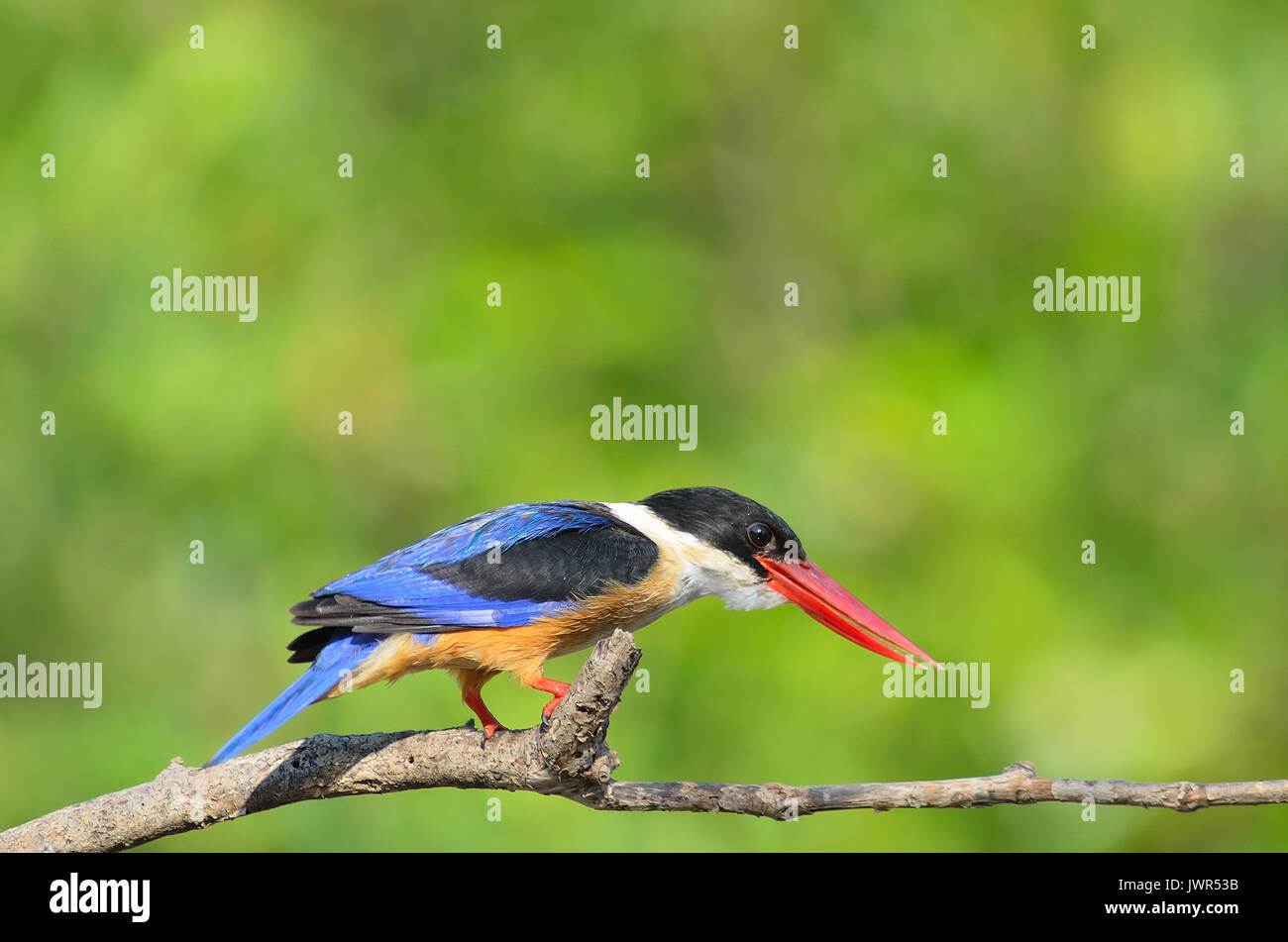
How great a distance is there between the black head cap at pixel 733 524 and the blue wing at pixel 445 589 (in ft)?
0.80

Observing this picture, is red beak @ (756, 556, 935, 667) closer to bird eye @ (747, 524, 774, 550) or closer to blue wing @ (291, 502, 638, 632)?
bird eye @ (747, 524, 774, 550)

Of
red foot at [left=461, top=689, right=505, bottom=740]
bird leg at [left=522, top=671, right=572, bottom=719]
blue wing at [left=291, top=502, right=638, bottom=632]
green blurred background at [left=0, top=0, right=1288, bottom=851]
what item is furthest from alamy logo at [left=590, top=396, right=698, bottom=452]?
bird leg at [left=522, top=671, right=572, bottom=719]

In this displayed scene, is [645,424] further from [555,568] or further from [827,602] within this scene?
[555,568]

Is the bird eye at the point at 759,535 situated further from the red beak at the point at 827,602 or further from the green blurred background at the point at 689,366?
the green blurred background at the point at 689,366

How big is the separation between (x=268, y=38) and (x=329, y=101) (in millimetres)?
431

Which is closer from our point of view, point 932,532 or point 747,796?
point 747,796

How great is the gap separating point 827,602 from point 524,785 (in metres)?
1.26

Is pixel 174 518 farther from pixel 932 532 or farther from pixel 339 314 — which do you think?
pixel 932 532

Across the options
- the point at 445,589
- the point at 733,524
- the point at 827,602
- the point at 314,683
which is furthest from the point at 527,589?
the point at 827,602

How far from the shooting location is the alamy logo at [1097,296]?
6.70 meters

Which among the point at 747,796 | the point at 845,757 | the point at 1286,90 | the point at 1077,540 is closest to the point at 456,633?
the point at 747,796

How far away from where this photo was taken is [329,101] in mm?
6934

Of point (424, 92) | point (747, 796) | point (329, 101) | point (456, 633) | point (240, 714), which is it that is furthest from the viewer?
point (424, 92)

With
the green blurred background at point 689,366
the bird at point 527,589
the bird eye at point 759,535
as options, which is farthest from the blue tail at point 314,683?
the green blurred background at point 689,366
